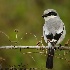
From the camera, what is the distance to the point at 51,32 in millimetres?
8273

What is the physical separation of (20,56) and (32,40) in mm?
1054

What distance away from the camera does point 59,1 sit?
48.9 feet

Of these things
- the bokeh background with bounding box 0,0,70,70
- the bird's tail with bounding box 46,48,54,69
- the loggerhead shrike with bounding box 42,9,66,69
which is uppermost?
the bokeh background with bounding box 0,0,70,70

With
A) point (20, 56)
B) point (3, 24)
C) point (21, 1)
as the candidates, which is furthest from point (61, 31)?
point (21, 1)

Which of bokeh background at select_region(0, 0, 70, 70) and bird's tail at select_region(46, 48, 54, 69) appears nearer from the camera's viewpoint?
bird's tail at select_region(46, 48, 54, 69)

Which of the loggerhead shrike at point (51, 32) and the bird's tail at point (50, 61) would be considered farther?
the loggerhead shrike at point (51, 32)

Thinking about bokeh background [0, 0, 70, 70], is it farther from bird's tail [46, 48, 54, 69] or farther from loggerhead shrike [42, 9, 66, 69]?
bird's tail [46, 48, 54, 69]

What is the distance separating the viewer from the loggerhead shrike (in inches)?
318

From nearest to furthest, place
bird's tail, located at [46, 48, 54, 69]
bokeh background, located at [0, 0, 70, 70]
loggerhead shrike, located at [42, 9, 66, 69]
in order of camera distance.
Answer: bird's tail, located at [46, 48, 54, 69]
loggerhead shrike, located at [42, 9, 66, 69]
bokeh background, located at [0, 0, 70, 70]

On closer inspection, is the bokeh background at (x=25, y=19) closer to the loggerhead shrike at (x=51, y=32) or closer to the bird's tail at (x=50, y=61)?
the loggerhead shrike at (x=51, y=32)

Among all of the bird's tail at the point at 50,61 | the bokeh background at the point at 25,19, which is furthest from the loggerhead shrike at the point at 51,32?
the bokeh background at the point at 25,19

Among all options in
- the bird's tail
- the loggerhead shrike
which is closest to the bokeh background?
the loggerhead shrike

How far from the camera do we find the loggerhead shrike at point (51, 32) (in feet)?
26.5

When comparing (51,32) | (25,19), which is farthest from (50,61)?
(25,19)
